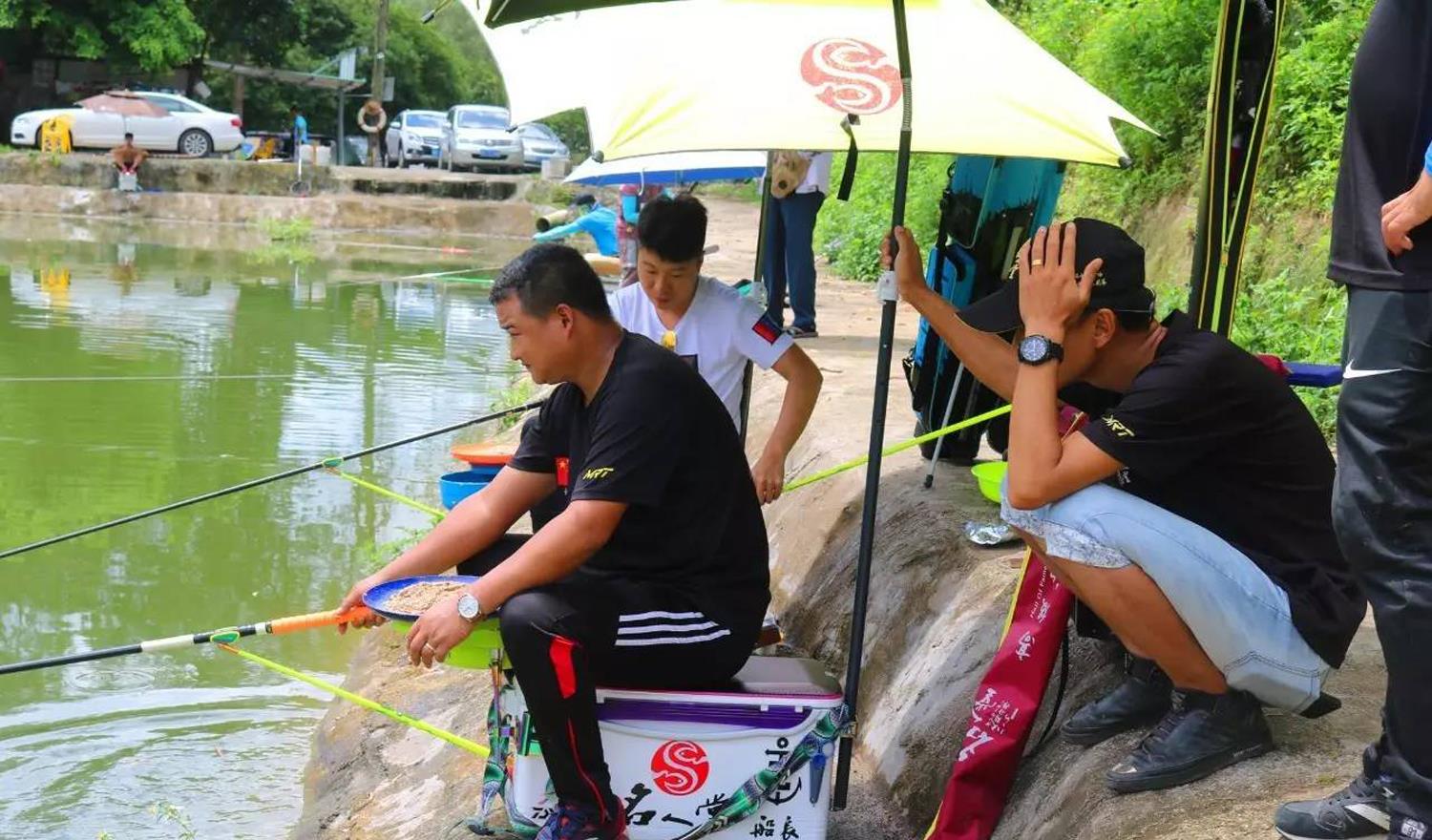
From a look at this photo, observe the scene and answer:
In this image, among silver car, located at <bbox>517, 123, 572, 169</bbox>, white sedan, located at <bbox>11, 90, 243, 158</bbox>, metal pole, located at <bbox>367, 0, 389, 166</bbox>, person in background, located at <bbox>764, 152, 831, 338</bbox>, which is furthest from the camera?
metal pole, located at <bbox>367, 0, 389, 166</bbox>

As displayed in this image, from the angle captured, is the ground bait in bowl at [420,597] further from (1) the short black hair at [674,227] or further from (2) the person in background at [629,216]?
(2) the person in background at [629,216]

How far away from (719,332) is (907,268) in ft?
4.01

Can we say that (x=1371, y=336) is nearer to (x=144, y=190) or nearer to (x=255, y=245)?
(x=255, y=245)

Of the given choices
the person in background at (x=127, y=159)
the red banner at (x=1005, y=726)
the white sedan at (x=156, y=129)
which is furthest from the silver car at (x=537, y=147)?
the red banner at (x=1005, y=726)

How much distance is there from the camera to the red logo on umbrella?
3576 mm

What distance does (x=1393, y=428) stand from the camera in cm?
223

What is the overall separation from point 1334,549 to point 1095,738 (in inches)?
22.2

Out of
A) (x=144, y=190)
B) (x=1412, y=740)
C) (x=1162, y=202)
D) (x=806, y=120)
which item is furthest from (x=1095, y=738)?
(x=144, y=190)

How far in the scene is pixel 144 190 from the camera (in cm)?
2433

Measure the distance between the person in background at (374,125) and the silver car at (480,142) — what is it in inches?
113

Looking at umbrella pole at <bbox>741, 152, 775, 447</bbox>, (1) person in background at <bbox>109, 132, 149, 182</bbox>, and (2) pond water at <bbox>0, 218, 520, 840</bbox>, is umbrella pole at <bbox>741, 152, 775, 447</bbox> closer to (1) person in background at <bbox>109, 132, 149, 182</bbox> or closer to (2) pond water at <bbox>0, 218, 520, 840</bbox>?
(2) pond water at <bbox>0, 218, 520, 840</bbox>

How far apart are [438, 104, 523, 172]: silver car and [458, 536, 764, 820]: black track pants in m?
25.4

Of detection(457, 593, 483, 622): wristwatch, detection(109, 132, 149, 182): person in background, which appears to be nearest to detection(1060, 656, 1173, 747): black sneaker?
detection(457, 593, 483, 622): wristwatch

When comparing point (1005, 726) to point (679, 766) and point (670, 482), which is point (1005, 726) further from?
point (670, 482)
